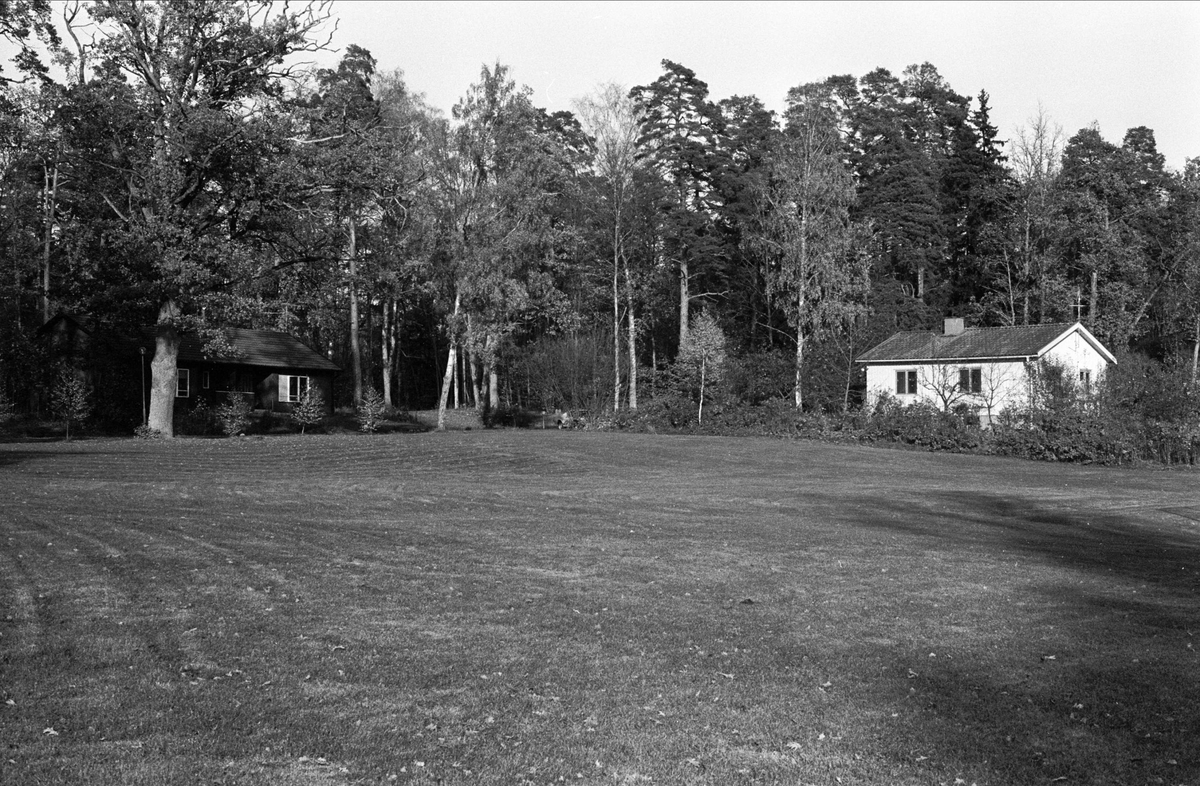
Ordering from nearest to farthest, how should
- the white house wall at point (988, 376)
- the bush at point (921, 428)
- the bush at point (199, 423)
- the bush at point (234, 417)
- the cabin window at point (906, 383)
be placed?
the bush at point (234, 417)
the bush at point (199, 423)
the bush at point (921, 428)
the white house wall at point (988, 376)
the cabin window at point (906, 383)

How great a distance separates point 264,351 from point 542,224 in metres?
14.9

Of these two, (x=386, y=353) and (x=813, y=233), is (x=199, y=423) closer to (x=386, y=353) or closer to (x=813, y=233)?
(x=386, y=353)

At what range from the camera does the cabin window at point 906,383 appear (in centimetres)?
5262

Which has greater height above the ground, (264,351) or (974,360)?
(264,351)

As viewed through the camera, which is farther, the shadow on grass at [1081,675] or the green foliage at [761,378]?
the green foliage at [761,378]

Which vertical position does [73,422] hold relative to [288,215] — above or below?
below

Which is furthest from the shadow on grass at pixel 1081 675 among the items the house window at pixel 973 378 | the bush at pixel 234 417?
the house window at pixel 973 378

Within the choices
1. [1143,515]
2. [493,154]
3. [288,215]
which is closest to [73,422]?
Result: [288,215]

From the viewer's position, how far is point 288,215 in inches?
1328

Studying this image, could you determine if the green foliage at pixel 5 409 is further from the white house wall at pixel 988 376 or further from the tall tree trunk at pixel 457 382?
the white house wall at pixel 988 376

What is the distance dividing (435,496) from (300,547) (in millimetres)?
8083

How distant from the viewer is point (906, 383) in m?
53.1

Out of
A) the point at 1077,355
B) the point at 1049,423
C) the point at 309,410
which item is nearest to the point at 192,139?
the point at 309,410

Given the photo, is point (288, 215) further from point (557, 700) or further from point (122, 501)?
point (557, 700)
